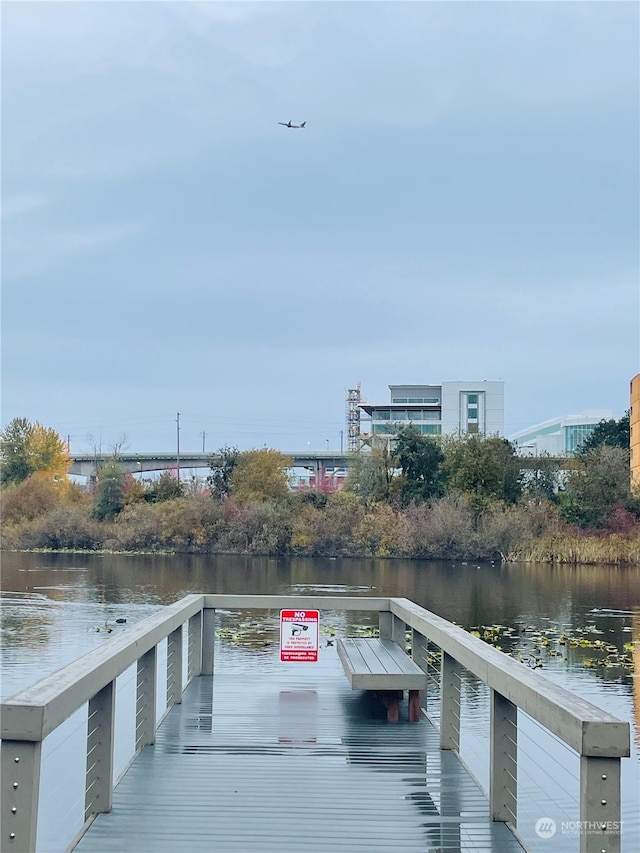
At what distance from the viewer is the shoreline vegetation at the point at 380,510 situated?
150 ft

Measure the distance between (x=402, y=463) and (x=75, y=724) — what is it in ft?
144

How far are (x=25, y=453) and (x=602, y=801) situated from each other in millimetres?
65323

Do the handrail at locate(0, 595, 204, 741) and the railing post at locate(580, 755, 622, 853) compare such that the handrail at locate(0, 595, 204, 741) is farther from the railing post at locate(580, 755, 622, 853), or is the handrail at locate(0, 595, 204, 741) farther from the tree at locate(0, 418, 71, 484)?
the tree at locate(0, 418, 71, 484)

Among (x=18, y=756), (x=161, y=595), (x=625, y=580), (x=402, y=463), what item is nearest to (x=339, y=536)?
(x=402, y=463)

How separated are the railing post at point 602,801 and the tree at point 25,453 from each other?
63.7m

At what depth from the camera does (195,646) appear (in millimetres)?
9328

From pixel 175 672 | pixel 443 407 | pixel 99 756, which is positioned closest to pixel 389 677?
pixel 175 672

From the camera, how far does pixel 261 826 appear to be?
182 inches

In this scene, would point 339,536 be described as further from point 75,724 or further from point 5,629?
point 75,724

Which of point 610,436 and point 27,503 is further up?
point 610,436

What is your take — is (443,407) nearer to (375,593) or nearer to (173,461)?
(173,461)

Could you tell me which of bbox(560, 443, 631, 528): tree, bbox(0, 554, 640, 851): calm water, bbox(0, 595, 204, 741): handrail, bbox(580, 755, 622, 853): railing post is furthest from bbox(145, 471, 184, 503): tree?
bbox(580, 755, 622, 853): railing post

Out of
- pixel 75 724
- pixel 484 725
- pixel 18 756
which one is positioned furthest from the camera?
pixel 484 725

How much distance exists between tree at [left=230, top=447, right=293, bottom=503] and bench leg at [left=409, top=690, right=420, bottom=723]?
4351cm
